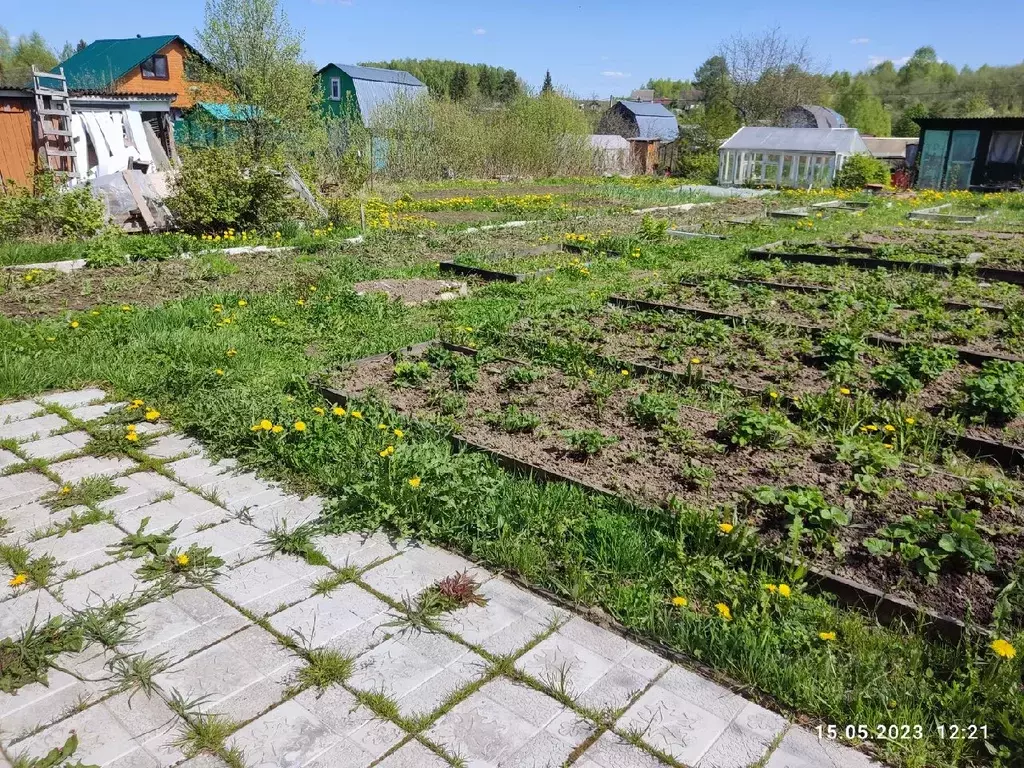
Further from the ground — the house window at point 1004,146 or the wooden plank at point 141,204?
the house window at point 1004,146

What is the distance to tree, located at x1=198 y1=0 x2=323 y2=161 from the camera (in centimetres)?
1753

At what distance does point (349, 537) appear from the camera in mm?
3279

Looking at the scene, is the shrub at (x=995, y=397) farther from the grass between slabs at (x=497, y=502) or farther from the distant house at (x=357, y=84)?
the distant house at (x=357, y=84)

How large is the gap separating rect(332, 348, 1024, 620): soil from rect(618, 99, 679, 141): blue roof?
4271 centimetres

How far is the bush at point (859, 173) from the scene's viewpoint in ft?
73.3

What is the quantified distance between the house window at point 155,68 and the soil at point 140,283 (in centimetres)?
2820

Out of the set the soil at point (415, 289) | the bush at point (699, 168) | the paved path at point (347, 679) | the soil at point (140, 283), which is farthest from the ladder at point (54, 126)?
the bush at point (699, 168)

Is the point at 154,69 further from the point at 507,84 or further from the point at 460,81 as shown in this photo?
the point at 507,84

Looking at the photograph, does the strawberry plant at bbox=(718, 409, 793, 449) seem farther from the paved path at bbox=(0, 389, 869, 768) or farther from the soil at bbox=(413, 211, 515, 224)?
the soil at bbox=(413, 211, 515, 224)

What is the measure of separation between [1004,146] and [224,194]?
24716 millimetres

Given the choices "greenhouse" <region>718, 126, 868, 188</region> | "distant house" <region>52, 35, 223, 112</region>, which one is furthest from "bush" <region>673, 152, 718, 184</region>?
"distant house" <region>52, 35, 223, 112</region>

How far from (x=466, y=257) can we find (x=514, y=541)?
6.81 metres

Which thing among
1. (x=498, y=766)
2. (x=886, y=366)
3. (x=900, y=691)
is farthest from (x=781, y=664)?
(x=886, y=366)

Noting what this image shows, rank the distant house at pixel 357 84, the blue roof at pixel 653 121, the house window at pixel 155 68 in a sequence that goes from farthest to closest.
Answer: the blue roof at pixel 653 121 → the distant house at pixel 357 84 → the house window at pixel 155 68
